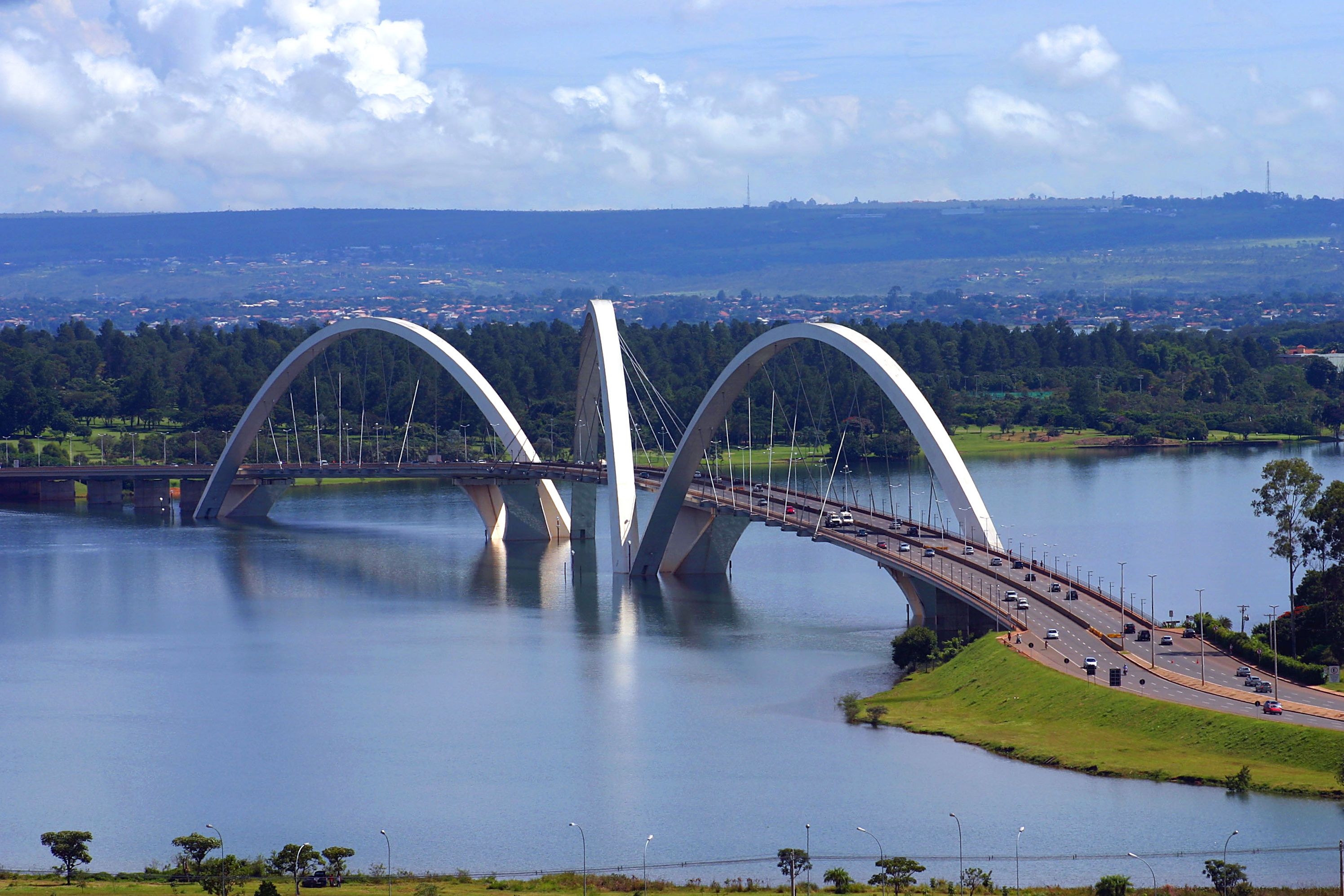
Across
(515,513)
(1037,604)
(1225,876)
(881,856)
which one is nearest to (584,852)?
(881,856)

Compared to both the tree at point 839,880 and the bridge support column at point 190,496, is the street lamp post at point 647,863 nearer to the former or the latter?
the tree at point 839,880

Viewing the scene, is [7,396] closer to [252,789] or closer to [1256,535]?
[1256,535]

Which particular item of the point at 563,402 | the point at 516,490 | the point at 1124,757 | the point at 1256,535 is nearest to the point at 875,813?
the point at 1124,757

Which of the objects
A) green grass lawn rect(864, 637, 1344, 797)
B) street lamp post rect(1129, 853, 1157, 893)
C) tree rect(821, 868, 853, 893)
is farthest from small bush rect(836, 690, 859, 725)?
street lamp post rect(1129, 853, 1157, 893)

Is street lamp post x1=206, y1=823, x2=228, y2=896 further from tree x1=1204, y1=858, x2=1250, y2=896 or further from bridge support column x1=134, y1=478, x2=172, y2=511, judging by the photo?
bridge support column x1=134, y1=478, x2=172, y2=511

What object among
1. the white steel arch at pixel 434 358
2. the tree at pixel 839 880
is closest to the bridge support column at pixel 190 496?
the white steel arch at pixel 434 358
